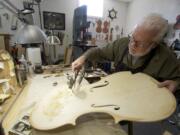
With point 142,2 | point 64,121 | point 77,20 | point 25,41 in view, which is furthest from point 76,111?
point 142,2

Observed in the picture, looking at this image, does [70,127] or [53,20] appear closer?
[70,127]

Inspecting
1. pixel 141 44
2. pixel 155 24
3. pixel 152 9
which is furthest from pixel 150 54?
pixel 152 9

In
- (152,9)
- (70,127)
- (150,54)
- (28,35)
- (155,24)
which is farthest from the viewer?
(152,9)

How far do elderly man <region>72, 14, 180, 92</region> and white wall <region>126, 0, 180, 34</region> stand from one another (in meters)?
2.56

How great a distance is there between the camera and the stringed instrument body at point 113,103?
63 centimetres

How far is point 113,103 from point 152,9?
12.1ft

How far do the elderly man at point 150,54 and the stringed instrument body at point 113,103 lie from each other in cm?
19

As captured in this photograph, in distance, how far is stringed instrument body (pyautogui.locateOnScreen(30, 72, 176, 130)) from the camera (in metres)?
0.63

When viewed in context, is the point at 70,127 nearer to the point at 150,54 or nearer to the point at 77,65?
the point at 77,65

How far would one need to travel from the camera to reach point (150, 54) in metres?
1.13

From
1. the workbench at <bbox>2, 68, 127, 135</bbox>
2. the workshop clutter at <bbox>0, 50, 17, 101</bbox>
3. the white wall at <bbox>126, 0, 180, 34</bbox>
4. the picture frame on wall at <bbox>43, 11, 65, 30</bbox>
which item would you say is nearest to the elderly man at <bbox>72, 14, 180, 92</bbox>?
the workbench at <bbox>2, 68, 127, 135</bbox>

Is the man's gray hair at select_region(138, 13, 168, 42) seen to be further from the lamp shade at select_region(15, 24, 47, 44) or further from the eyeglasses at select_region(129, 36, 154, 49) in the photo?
the lamp shade at select_region(15, 24, 47, 44)

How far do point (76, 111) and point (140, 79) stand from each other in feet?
1.29

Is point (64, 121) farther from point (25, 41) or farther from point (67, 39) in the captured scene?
point (67, 39)
